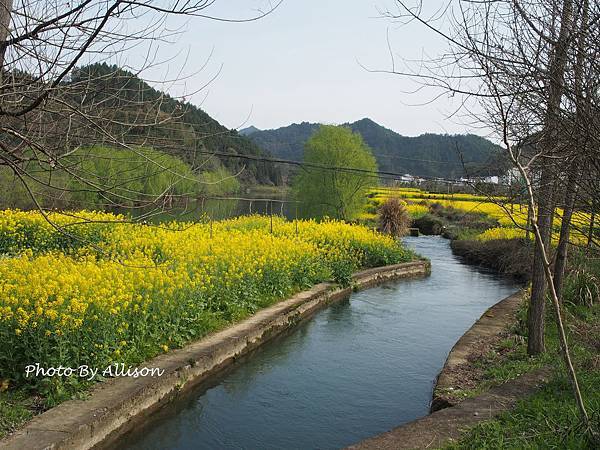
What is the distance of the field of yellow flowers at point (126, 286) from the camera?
19.3 ft

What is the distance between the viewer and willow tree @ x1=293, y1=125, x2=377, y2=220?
3422 cm

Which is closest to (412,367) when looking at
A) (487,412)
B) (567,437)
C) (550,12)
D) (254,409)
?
(254,409)

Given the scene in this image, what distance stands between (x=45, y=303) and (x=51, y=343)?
17.4 inches

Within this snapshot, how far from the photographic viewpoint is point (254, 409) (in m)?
7.00

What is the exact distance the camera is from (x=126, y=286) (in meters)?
7.36

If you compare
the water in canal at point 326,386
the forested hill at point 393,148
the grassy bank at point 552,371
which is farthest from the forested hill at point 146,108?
the forested hill at point 393,148

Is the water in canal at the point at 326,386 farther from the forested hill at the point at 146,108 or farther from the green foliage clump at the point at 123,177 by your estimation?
the forested hill at the point at 146,108

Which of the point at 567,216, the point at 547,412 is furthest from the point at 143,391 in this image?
the point at 567,216

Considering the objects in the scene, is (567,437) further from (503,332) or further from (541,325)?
(503,332)

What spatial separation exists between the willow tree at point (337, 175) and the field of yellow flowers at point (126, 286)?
19249mm

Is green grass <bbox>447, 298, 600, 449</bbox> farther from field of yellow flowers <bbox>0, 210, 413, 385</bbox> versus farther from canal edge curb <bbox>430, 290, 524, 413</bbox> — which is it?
field of yellow flowers <bbox>0, 210, 413, 385</bbox>

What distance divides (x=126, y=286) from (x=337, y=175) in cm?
2765

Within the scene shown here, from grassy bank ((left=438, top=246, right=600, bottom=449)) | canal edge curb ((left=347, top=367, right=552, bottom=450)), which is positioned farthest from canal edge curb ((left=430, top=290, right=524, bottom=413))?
canal edge curb ((left=347, top=367, right=552, bottom=450))

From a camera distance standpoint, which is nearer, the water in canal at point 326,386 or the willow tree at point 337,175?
the water in canal at point 326,386
